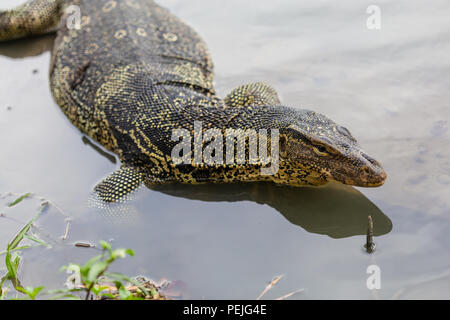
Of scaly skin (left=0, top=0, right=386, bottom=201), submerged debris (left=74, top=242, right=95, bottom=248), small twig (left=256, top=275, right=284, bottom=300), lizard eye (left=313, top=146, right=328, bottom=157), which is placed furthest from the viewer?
submerged debris (left=74, top=242, right=95, bottom=248)

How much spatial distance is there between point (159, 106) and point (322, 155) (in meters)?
1.86

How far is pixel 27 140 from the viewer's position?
643 centimetres

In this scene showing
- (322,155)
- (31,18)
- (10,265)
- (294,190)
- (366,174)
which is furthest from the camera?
(31,18)

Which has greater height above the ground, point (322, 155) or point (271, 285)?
point (322, 155)

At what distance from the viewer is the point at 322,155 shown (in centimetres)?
453

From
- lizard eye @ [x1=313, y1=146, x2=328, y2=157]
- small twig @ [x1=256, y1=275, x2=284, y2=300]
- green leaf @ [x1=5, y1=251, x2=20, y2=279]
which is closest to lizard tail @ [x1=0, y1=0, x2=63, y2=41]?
green leaf @ [x1=5, y1=251, x2=20, y2=279]

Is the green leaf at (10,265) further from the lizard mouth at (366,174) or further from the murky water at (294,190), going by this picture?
the lizard mouth at (366,174)

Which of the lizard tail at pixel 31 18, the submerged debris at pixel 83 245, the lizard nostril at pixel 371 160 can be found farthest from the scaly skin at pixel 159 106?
the lizard tail at pixel 31 18

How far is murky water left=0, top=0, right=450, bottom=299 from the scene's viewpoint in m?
4.19

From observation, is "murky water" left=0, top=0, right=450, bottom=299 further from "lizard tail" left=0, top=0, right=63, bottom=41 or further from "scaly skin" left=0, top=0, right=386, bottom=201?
"lizard tail" left=0, top=0, right=63, bottom=41

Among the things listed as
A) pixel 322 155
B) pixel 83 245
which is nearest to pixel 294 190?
pixel 322 155

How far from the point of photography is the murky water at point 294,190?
419 cm

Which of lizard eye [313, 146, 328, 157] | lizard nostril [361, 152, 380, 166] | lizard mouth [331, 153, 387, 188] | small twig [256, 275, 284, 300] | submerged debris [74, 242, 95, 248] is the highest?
lizard eye [313, 146, 328, 157]

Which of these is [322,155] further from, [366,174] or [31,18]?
[31,18]
